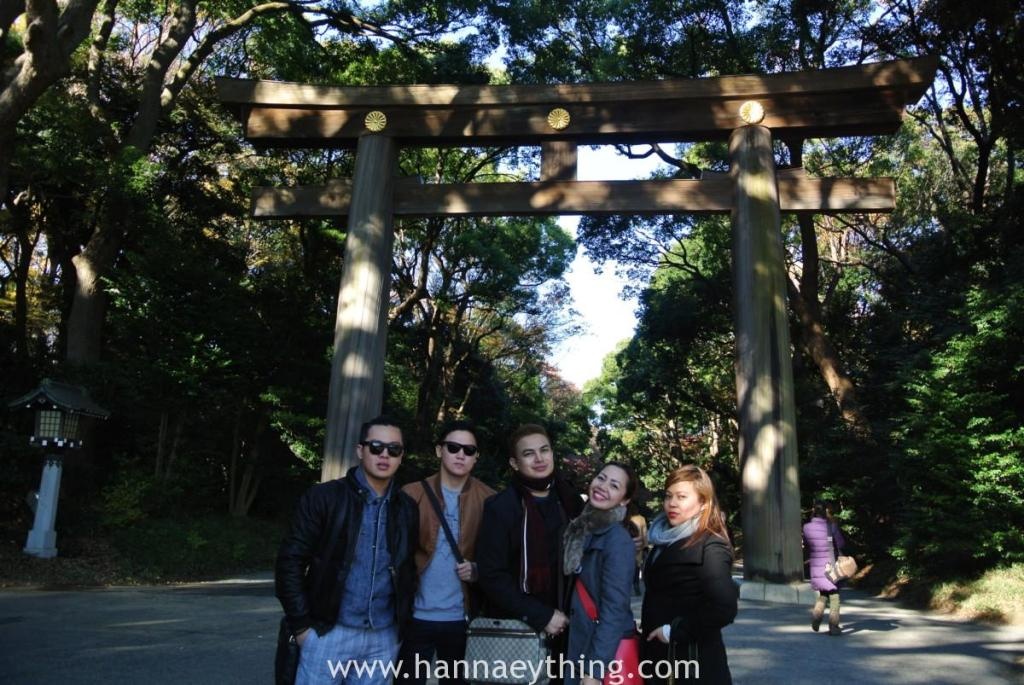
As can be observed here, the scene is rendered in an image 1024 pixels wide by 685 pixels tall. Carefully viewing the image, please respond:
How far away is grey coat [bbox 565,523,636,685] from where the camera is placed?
294cm

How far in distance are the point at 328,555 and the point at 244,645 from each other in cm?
362

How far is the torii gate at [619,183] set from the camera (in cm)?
740

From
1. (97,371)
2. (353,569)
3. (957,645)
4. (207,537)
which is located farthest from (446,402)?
(353,569)

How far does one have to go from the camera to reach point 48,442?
1123cm

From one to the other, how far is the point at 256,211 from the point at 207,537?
7.78 m

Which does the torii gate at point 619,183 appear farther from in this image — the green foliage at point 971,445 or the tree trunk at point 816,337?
the tree trunk at point 816,337

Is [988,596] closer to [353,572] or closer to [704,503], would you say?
[704,503]

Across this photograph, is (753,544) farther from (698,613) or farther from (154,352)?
(154,352)


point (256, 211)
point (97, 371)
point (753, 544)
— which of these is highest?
point (256, 211)

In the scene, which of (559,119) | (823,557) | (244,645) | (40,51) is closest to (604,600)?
(244,645)

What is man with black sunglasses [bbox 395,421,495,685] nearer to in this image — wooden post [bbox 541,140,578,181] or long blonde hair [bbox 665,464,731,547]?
long blonde hair [bbox 665,464,731,547]

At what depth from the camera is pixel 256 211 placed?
846cm

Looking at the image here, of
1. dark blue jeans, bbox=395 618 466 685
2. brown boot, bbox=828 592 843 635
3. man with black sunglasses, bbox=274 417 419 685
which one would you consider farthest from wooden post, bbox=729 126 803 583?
man with black sunglasses, bbox=274 417 419 685

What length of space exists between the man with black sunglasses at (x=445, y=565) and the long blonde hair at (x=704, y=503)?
0.89 m
